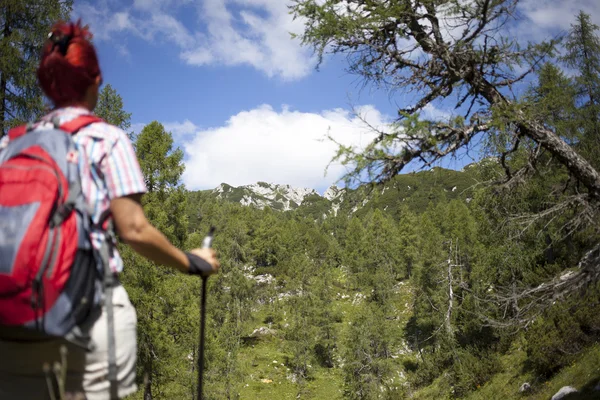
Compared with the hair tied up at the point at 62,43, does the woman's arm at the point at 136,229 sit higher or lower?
lower

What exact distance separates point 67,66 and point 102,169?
43 centimetres

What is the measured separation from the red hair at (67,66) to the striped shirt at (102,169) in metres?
0.12

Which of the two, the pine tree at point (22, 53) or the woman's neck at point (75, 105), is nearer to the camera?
the woman's neck at point (75, 105)

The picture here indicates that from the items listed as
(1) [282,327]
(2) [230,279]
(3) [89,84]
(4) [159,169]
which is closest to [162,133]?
(4) [159,169]

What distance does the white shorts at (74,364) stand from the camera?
1.34m

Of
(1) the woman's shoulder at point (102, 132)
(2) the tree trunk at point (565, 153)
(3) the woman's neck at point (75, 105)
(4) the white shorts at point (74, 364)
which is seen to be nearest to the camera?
(4) the white shorts at point (74, 364)

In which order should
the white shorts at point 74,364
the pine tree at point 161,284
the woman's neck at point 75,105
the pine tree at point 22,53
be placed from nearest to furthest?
the white shorts at point 74,364 → the woman's neck at point 75,105 → the pine tree at point 22,53 → the pine tree at point 161,284

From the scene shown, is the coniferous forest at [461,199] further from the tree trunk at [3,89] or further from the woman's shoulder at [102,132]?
the woman's shoulder at [102,132]

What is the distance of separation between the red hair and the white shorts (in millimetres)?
773

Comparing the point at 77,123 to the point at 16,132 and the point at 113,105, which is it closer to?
the point at 16,132

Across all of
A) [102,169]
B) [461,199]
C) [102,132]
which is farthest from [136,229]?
[461,199]

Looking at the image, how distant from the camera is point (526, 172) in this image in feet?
16.9

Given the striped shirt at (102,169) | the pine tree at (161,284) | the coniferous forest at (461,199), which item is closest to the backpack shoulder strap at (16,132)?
the striped shirt at (102,169)

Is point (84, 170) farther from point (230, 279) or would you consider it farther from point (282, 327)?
A: point (282, 327)
